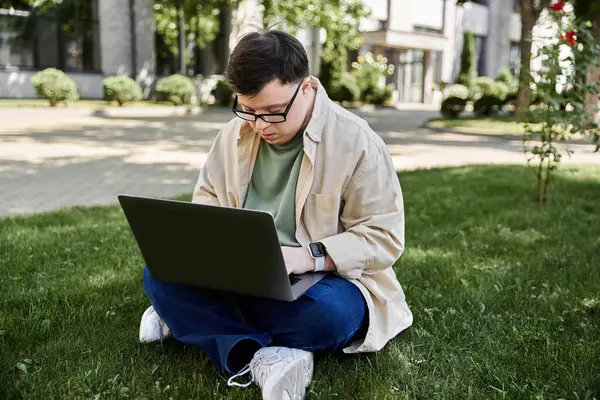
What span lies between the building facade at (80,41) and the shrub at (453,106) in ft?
33.9

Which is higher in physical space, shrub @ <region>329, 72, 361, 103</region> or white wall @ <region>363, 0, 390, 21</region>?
white wall @ <region>363, 0, 390, 21</region>

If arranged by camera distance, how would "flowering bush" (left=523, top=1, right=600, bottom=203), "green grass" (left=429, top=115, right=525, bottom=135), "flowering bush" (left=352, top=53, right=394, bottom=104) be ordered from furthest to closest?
"flowering bush" (left=352, top=53, right=394, bottom=104), "green grass" (left=429, top=115, right=525, bottom=135), "flowering bush" (left=523, top=1, right=600, bottom=203)

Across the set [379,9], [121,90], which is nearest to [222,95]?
[121,90]

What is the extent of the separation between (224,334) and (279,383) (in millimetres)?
337

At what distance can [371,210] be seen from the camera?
230 centimetres

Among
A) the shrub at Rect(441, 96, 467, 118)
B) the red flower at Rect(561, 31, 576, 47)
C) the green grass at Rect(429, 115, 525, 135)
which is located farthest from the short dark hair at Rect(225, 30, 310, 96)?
the shrub at Rect(441, 96, 467, 118)

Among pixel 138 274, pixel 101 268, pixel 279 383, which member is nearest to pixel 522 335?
pixel 279 383

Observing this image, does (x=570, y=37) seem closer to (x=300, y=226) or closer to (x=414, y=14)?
(x=300, y=226)

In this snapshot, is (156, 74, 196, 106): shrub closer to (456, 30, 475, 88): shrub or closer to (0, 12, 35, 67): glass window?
(0, 12, 35, 67): glass window

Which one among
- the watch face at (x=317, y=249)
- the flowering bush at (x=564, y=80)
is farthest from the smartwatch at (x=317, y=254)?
the flowering bush at (x=564, y=80)

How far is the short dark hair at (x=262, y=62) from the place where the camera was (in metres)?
2.08

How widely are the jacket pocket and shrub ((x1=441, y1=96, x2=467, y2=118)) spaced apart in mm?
17655

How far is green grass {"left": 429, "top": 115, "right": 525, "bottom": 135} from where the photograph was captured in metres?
15.4

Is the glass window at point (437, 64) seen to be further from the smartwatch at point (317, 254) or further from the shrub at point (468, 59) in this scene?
the smartwatch at point (317, 254)
